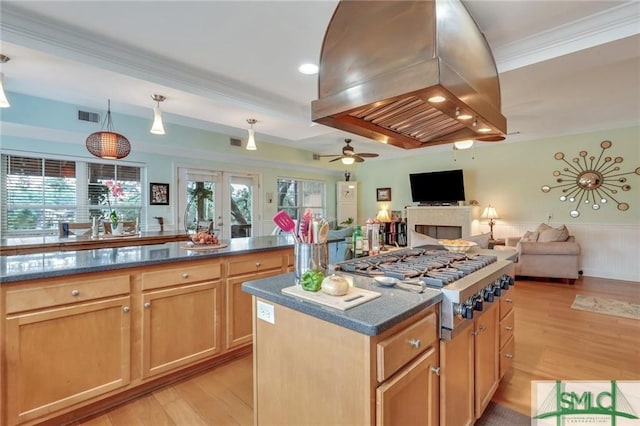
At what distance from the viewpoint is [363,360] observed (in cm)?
100

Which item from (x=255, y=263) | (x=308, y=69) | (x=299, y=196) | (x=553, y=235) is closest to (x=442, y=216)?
(x=553, y=235)

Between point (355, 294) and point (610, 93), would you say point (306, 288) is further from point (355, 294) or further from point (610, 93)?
point (610, 93)

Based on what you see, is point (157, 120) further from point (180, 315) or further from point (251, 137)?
point (180, 315)

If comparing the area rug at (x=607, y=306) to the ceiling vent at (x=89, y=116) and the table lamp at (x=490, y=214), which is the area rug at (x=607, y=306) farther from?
the ceiling vent at (x=89, y=116)

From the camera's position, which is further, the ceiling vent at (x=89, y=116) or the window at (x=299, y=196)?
the window at (x=299, y=196)

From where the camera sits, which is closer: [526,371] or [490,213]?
[526,371]

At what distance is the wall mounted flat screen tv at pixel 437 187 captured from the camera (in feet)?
22.1

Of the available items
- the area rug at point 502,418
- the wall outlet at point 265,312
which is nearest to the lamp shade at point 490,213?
the area rug at point 502,418

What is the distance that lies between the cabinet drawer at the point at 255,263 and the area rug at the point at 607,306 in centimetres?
372

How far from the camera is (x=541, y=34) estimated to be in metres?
2.36

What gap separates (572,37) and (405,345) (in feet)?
8.81

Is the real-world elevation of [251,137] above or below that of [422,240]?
above

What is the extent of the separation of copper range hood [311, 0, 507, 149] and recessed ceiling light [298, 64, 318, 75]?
146 cm

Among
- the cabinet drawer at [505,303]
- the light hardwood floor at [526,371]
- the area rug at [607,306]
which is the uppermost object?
the cabinet drawer at [505,303]
